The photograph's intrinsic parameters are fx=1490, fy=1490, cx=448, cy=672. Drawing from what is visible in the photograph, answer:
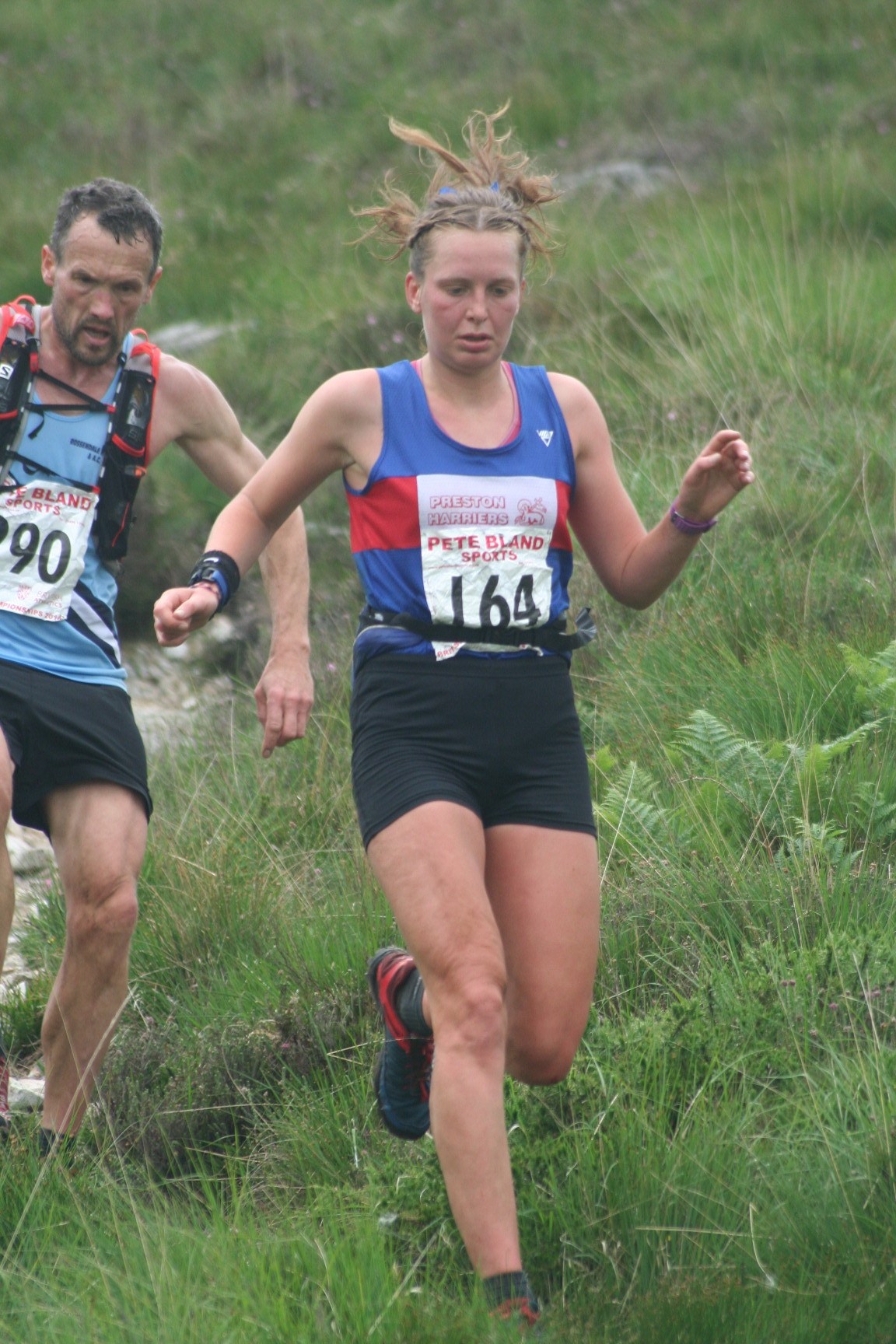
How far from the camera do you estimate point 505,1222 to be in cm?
278

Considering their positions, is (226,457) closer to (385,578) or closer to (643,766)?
(385,578)

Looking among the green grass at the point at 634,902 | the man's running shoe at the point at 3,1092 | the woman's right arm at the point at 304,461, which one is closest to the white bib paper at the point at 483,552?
the woman's right arm at the point at 304,461

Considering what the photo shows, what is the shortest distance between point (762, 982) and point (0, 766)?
1904 mm

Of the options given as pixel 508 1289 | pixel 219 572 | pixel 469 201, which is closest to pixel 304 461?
pixel 219 572

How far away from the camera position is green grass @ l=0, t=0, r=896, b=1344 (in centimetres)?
275

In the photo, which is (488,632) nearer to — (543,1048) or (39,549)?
(543,1048)

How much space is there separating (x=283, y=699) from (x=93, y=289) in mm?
1285

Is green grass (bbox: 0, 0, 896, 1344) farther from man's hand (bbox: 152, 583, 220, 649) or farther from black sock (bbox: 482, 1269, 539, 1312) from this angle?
man's hand (bbox: 152, 583, 220, 649)

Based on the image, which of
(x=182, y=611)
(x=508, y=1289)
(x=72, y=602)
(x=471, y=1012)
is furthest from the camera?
(x=72, y=602)

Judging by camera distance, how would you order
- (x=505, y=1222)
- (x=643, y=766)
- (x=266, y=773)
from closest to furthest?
1. (x=505, y=1222)
2. (x=643, y=766)
3. (x=266, y=773)

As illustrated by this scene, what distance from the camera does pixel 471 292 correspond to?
11.2ft

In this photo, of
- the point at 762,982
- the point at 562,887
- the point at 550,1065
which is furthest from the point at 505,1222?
the point at 762,982

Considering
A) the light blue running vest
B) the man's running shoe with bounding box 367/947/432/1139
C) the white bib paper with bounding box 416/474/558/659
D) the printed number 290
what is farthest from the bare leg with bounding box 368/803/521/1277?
the printed number 290

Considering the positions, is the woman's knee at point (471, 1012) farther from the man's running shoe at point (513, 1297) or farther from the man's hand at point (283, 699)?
the man's hand at point (283, 699)
